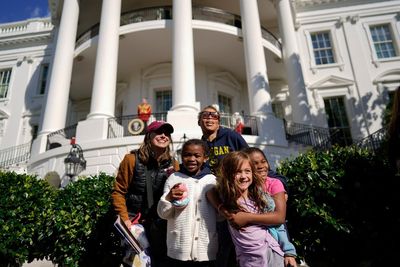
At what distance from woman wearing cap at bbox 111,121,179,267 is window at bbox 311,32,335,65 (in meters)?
17.1

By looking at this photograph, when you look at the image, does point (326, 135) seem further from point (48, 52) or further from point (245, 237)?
point (48, 52)

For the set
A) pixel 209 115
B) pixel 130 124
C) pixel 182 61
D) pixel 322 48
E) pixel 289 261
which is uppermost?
pixel 322 48

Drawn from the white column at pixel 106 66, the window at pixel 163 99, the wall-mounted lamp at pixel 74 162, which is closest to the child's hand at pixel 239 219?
the wall-mounted lamp at pixel 74 162

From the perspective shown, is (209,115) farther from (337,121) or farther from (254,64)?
(337,121)

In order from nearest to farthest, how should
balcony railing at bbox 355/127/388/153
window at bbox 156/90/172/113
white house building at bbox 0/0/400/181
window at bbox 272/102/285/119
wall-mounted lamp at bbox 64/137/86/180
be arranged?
wall-mounted lamp at bbox 64/137/86/180 → white house building at bbox 0/0/400/181 → balcony railing at bbox 355/127/388/153 → window at bbox 156/90/172/113 → window at bbox 272/102/285/119

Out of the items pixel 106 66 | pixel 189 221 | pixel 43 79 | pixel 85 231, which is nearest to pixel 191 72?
pixel 106 66

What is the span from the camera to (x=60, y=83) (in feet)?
41.5

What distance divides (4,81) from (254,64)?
18.0 meters

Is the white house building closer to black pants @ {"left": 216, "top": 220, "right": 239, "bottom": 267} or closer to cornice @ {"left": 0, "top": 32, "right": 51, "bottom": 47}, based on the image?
cornice @ {"left": 0, "top": 32, "right": 51, "bottom": 47}

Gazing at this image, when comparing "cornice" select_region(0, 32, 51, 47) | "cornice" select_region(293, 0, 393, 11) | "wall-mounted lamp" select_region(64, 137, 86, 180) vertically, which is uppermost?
"cornice" select_region(293, 0, 393, 11)

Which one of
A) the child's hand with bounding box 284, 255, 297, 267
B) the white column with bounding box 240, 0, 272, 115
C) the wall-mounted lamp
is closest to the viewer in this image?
the child's hand with bounding box 284, 255, 297, 267

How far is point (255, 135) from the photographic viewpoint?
1119 centimetres

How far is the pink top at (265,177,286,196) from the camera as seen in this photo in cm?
252

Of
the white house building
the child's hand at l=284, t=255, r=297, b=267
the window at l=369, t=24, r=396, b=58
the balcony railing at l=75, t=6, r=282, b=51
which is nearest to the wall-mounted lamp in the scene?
the white house building
